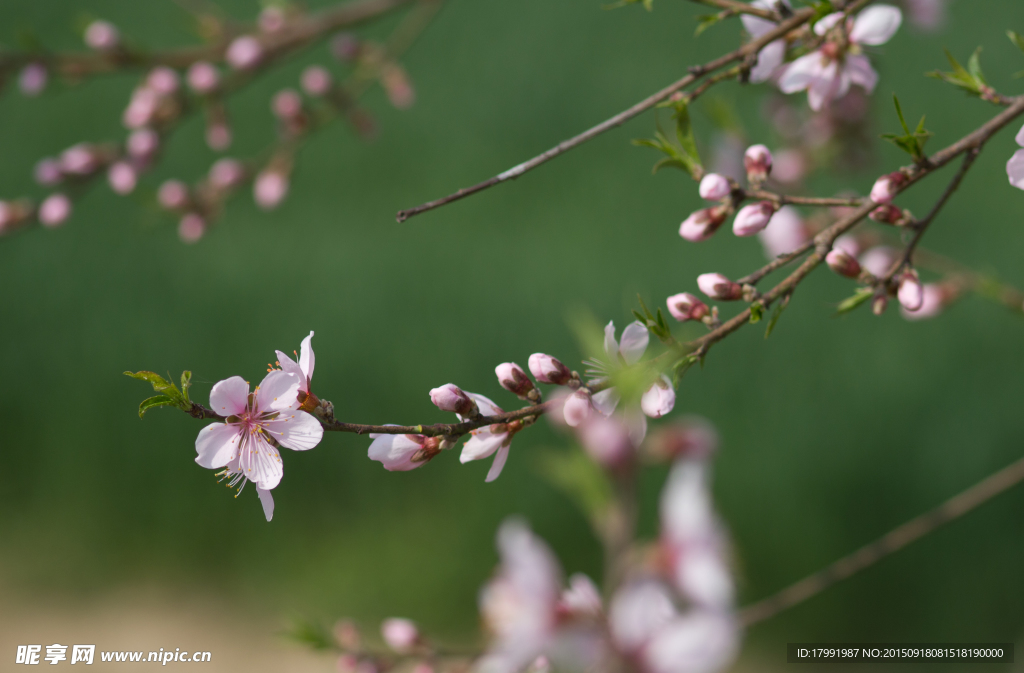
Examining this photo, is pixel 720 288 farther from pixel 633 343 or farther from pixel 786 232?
pixel 786 232

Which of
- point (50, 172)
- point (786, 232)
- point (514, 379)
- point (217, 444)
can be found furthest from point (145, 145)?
point (786, 232)

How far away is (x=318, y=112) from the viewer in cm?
164

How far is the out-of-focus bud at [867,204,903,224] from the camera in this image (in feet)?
2.47

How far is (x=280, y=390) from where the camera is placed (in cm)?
71

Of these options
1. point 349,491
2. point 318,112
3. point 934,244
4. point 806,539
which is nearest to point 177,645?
point 349,491

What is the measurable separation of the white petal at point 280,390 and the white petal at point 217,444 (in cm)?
8

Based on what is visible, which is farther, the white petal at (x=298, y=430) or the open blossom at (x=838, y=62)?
the open blossom at (x=838, y=62)

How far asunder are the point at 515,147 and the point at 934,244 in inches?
69.4

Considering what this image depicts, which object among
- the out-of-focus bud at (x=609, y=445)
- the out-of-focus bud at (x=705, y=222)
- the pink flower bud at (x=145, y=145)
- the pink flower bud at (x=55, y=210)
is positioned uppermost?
the pink flower bud at (x=145, y=145)

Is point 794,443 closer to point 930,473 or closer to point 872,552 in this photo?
point 930,473

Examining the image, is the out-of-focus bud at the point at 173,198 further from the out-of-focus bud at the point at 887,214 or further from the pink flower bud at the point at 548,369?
the out-of-focus bud at the point at 887,214

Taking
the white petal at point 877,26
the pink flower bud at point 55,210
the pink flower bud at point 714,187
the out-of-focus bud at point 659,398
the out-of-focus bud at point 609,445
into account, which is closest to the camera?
the out-of-focus bud at point 609,445

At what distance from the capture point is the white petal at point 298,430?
0.69 m

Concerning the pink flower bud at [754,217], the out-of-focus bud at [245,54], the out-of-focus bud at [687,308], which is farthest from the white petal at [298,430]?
the out-of-focus bud at [245,54]
